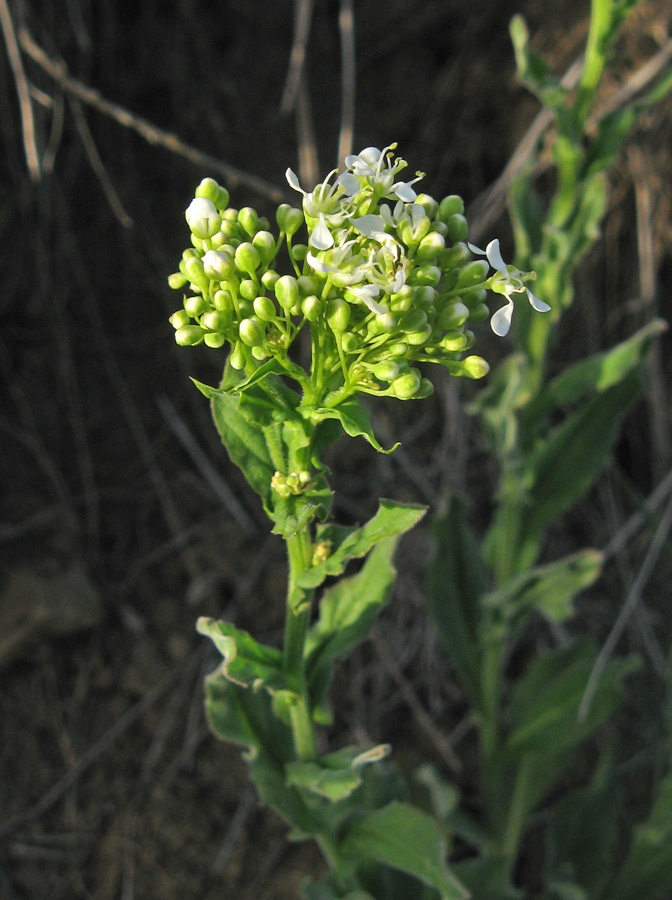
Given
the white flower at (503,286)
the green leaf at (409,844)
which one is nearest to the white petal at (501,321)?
the white flower at (503,286)

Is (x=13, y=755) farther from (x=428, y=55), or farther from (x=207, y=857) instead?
(x=428, y=55)

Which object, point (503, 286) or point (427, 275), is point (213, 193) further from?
point (503, 286)

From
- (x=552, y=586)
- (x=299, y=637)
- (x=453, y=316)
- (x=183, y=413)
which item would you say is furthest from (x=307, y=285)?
(x=183, y=413)

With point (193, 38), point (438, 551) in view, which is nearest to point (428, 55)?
point (193, 38)

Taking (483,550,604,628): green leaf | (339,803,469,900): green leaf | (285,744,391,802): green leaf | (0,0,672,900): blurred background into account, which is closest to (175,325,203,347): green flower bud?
(285,744,391,802): green leaf

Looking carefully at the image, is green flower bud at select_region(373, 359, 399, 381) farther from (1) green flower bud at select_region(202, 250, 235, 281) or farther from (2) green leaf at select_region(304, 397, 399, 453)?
(1) green flower bud at select_region(202, 250, 235, 281)

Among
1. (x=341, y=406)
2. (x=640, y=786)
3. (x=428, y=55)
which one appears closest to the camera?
(x=341, y=406)

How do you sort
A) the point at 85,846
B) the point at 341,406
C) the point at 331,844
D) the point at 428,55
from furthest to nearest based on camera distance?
1. the point at 428,55
2. the point at 85,846
3. the point at 331,844
4. the point at 341,406
